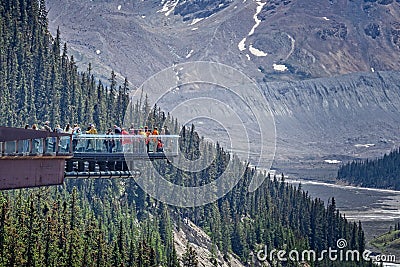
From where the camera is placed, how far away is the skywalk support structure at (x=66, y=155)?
58406 millimetres

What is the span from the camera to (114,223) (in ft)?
619

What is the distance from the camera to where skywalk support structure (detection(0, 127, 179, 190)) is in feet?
192

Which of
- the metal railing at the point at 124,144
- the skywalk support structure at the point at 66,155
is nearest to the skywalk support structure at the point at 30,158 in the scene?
the skywalk support structure at the point at 66,155

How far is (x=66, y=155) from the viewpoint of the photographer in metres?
65.4

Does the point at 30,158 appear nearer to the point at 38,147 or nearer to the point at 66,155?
the point at 38,147

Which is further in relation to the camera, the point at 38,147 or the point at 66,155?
the point at 66,155

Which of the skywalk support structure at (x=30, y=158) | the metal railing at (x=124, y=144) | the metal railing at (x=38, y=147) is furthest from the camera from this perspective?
the metal railing at (x=124, y=144)

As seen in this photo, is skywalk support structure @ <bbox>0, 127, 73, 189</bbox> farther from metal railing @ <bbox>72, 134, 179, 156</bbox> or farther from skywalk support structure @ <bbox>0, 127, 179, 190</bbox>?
metal railing @ <bbox>72, 134, 179, 156</bbox>

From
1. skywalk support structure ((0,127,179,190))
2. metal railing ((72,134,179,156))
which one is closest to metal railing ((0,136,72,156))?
skywalk support structure ((0,127,179,190))

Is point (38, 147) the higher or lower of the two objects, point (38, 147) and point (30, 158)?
the higher

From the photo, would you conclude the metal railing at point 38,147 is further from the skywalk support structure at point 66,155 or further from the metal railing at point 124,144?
the metal railing at point 124,144

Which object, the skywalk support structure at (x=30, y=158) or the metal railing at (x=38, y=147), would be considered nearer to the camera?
the skywalk support structure at (x=30, y=158)

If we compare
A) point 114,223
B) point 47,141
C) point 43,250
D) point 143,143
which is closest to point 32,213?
point 43,250

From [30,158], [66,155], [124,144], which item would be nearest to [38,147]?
[30,158]
